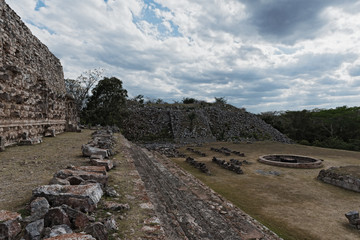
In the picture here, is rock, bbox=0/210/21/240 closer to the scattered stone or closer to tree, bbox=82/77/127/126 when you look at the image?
the scattered stone

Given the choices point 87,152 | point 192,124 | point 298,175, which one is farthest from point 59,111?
point 192,124

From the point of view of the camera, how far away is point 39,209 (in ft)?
7.73

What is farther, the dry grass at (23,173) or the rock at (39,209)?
the dry grass at (23,173)

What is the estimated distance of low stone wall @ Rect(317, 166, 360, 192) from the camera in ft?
29.9

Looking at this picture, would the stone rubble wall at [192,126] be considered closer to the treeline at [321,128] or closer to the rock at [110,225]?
the treeline at [321,128]

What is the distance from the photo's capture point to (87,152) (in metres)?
6.41

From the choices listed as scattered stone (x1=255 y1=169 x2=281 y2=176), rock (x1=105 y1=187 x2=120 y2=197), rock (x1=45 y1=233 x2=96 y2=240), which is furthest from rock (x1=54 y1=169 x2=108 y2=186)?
scattered stone (x1=255 y1=169 x2=281 y2=176)

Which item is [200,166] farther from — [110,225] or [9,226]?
[9,226]

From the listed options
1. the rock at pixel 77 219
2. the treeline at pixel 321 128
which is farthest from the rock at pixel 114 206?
the treeline at pixel 321 128

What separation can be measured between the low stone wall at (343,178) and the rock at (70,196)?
11268 millimetres

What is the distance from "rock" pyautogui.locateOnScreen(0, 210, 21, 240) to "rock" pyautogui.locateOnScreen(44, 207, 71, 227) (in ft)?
0.84

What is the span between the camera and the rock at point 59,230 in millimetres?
1989

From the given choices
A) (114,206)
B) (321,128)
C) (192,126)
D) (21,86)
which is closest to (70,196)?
(114,206)

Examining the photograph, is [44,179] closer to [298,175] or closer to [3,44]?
[3,44]
